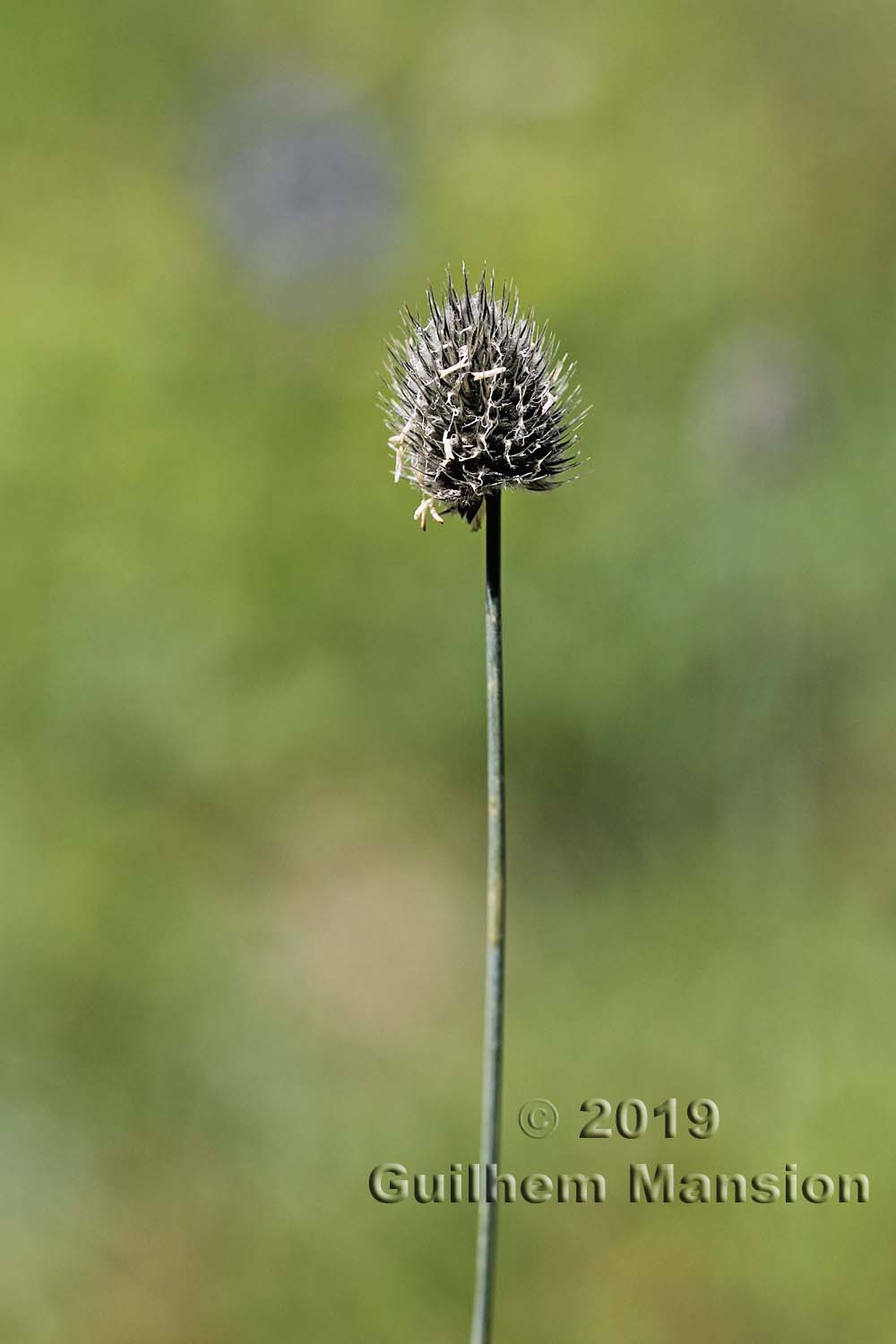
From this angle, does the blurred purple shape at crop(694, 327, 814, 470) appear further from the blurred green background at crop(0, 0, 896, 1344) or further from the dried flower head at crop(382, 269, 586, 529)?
the dried flower head at crop(382, 269, 586, 529)

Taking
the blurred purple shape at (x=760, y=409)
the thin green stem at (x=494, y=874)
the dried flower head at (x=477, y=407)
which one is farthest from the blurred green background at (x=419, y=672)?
the dried flower head at (x=477, y=407)

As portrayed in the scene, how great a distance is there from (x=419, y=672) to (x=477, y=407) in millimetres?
3623

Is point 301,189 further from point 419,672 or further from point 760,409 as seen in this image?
point 760,409

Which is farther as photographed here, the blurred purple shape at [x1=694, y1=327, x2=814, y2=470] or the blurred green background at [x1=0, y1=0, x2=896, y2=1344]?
the blurred purple shape at [x1=694, y1=327, x2=814, y2=470]

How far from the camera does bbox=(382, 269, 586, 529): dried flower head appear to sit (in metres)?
1.47

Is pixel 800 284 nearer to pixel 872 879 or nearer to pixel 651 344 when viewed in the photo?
pixel 651 344

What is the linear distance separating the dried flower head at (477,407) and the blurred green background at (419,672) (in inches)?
96.4

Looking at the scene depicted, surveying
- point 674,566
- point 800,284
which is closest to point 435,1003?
point 674,566

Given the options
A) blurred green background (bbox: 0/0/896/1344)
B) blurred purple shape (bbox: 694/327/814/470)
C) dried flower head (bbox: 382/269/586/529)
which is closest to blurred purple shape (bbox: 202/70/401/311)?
blurred green background (bbox: 0/0/896/1344)

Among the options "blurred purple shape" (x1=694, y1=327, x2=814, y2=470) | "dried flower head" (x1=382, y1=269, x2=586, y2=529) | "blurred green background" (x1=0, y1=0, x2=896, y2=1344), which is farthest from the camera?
"blurred purple shape" (x1=694, y1=327, x2=814, y2=470)

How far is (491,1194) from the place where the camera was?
48.6 inches

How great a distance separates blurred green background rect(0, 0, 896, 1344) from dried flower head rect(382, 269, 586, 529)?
8.03 ft

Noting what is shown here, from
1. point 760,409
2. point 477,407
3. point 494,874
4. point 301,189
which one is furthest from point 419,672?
point 494,874

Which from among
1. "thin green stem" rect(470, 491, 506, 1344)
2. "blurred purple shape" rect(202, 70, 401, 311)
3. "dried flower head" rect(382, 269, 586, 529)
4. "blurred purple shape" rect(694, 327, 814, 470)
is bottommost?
"thin green stem" rect(470, 491, 506, 1344)
